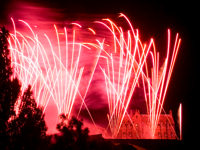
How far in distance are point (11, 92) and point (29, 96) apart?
755mm

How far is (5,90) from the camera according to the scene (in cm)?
935

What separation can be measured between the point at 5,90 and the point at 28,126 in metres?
1.26

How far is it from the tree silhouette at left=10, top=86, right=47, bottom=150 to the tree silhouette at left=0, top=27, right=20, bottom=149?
0.82 ft

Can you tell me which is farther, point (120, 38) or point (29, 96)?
point (120, 38)

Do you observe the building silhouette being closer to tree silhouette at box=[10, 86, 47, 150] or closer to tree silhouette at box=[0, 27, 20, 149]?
tree silhouette at box=[10, 86, 47, 150]

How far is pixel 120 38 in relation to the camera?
24531mm

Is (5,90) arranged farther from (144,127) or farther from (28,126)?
(144,127)

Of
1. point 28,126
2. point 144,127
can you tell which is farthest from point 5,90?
point 144,127

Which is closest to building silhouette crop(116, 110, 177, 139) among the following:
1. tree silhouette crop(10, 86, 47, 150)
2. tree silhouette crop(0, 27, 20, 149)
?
tree silhouette crop(10, 86, 47, 150)

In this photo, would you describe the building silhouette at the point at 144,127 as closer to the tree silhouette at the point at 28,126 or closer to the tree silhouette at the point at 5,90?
the tree silhouette at the point at 28,126

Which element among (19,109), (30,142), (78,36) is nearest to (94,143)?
(30,142)

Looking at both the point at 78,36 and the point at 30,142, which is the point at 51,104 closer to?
the point at 78,36

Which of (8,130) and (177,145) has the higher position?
(8,130)

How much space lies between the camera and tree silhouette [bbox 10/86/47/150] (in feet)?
29.7
